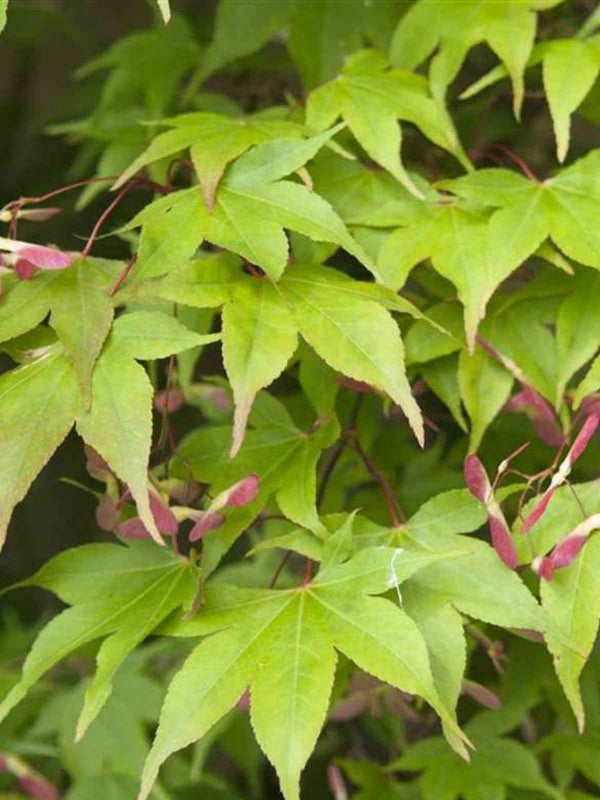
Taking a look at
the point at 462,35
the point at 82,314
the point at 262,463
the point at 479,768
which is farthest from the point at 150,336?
the point at 479,768

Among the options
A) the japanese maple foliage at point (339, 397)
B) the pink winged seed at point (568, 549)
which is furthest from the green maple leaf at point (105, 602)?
the pink winged seed at point (568, 549)

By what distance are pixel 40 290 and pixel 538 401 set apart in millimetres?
343

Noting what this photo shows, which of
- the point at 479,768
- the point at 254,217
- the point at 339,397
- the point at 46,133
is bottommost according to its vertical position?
the point at 479,768

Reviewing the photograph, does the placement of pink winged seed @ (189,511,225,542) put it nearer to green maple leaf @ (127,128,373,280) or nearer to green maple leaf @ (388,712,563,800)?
green maple leaf @ (127,128,373,280)

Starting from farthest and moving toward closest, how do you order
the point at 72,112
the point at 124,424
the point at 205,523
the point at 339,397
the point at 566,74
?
the point at 72,112 → the point at 339,397 → the point at 566,74 → the point at 205,523 → the point at 124,424

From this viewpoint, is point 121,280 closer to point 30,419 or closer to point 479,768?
point 30,419

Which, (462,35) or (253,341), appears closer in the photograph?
(253,341)

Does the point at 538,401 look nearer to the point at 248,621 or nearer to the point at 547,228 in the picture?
the point at 547,228

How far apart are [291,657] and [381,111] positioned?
1.32 ft

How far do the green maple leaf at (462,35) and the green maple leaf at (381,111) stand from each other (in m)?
0.02

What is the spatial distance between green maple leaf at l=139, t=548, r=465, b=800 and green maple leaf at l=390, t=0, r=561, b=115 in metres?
0.36

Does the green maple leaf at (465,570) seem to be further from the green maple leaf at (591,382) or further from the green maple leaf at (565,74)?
the green maple leaf at (565,74)

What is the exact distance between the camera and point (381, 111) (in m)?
0.93

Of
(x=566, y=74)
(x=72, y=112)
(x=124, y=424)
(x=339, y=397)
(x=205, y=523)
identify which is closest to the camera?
(x=124, y=424)
